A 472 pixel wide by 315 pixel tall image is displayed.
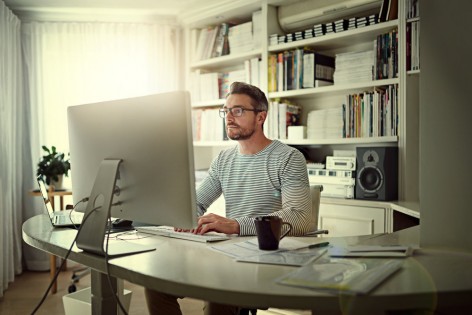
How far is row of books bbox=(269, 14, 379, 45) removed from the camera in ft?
10.7

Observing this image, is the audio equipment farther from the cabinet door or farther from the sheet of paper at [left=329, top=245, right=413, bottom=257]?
the sheet of paper at [left=329, top=245, right=413, bottom=257]

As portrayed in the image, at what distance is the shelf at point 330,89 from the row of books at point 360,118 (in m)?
0.05

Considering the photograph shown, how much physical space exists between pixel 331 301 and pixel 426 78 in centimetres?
84

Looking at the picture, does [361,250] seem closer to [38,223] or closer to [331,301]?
[331,301]

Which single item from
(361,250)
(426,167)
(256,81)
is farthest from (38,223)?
(256,81)

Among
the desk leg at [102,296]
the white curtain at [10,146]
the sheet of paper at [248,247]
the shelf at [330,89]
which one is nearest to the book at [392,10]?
the shelf at [330,89]

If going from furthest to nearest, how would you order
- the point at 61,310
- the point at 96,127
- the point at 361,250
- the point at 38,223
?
the point at 61,310 → the point at 38,223 → the point at 96,127 → the point at 361,250

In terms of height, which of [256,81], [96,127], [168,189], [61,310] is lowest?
[61,310]

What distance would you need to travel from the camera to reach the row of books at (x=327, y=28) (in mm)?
3260

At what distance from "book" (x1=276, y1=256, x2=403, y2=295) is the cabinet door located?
1879 millimetres

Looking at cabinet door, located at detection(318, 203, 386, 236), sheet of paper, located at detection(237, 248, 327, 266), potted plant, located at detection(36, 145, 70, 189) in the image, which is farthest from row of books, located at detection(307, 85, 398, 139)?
potted plant, located at detection(36, 145, 70, 189)

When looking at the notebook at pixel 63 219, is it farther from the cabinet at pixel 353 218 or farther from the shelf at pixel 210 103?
the shelf at pixel 210 103

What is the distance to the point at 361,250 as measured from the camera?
4.46 feet

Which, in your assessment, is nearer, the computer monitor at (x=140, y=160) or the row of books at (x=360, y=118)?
the computer monitor at (x=140, y=160)
